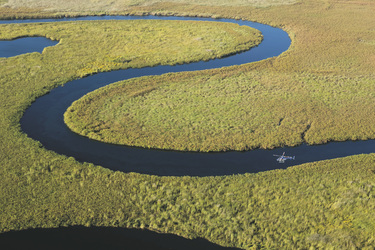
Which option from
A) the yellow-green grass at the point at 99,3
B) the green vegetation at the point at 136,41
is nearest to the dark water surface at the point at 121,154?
the green vegetation at the point at 136,41

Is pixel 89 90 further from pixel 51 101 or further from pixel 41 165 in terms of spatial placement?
pixel 41 165

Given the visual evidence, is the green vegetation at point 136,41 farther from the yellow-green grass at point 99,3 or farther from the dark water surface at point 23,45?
the yellow-green grass at point 99,3

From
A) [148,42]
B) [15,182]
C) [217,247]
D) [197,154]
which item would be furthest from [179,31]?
[217,247]

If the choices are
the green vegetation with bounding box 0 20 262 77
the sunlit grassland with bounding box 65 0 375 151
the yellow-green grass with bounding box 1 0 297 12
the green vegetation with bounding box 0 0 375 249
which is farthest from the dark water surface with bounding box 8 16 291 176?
the yellow-green grass with bounding box 1 0 297 12

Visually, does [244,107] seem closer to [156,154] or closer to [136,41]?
[156,154]

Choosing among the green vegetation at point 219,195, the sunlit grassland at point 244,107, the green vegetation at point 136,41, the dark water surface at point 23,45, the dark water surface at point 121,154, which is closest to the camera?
the green vegetation at point 219,195

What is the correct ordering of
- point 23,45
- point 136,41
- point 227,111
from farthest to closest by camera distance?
point 136,41
point 23,45
point 227,111

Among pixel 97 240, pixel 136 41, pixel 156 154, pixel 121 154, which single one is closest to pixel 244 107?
pixel 156 154

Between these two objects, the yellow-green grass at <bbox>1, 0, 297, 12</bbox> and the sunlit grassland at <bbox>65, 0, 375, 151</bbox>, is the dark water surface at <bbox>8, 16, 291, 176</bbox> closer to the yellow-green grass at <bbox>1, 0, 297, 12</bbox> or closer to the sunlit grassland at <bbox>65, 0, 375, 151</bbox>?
the sunlit grassland at <bbox>65, 0, 375, 151</bbox>

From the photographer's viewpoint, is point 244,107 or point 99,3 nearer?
point 244,107
